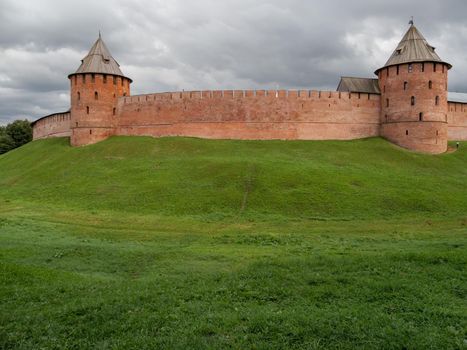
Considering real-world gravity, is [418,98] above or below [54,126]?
above

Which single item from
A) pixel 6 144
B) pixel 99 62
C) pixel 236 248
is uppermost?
pixel 99 62

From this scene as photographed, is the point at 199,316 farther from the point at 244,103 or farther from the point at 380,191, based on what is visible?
the point at 244,103

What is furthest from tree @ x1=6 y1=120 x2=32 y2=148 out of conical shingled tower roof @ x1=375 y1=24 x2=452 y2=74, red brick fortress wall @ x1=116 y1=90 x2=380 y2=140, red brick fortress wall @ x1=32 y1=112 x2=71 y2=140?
conical shingled tower roof @ x1=375 y1=24 x2=452 y2=74

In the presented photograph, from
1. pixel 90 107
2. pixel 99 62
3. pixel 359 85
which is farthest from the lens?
pixel 99 62

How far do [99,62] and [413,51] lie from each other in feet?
82.8

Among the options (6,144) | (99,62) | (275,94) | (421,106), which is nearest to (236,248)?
(275,94)

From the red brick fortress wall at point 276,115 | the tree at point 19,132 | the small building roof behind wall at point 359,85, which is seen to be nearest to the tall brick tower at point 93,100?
the red brick fortress wall at point 276,115

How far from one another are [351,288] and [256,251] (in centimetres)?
490

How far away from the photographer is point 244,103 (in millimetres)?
33500

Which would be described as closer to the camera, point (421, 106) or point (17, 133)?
point (421, 106)

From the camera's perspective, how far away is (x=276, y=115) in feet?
109

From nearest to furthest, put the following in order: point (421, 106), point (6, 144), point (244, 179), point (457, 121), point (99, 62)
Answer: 1. point (244, 179)
2. point (421, 106)
3. point (99, 62)
4. point (457, 121)
5. point (6, 144)

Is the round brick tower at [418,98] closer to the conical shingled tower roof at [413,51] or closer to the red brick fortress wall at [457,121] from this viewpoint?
the conical shingled tower roof at [413,51]

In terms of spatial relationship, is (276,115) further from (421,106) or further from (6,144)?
(6,144)
